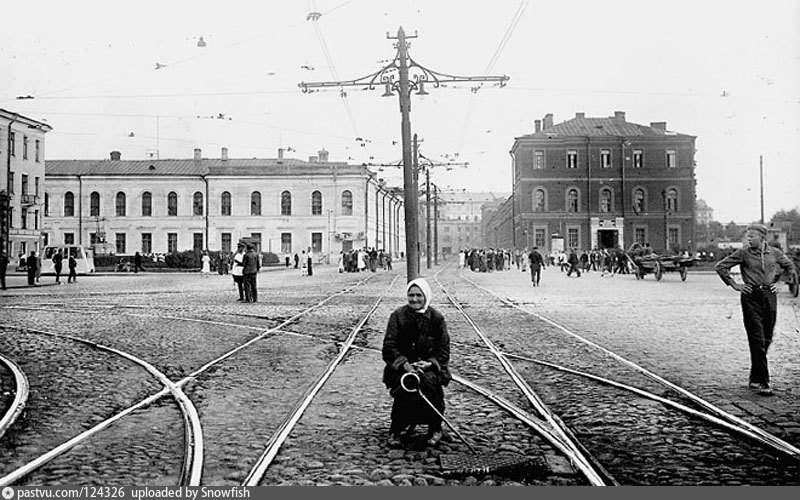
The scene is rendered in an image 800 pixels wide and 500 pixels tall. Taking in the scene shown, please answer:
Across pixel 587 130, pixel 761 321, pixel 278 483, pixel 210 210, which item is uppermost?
pixel 587 130

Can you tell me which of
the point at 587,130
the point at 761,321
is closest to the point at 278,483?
the point at 761,321

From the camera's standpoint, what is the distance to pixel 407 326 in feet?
20.1

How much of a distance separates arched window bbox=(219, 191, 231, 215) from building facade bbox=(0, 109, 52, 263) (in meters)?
22.2

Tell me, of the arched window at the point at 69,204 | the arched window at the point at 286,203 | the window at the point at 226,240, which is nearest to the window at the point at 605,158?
the arched window at the point at 286,203

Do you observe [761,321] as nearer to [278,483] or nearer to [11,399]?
[278,483]

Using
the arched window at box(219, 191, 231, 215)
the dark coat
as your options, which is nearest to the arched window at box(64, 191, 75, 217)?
the arched window at box(219, 191, 231, 215)

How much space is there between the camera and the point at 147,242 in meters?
77.8

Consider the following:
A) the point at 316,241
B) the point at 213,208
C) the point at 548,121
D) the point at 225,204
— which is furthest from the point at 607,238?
the point at 213,208

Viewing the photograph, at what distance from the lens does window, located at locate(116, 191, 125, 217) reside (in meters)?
77.6

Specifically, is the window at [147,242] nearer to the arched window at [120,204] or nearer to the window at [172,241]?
the window at [172,241]

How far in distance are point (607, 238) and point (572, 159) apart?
777 centimetres

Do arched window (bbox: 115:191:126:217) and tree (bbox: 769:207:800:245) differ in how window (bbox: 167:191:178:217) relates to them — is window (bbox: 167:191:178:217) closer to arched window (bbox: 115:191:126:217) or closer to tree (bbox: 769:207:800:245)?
arched window (bbox: 115:191:126:217)

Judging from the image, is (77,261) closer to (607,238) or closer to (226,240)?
(226,240)

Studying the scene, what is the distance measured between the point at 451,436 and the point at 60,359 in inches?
261
